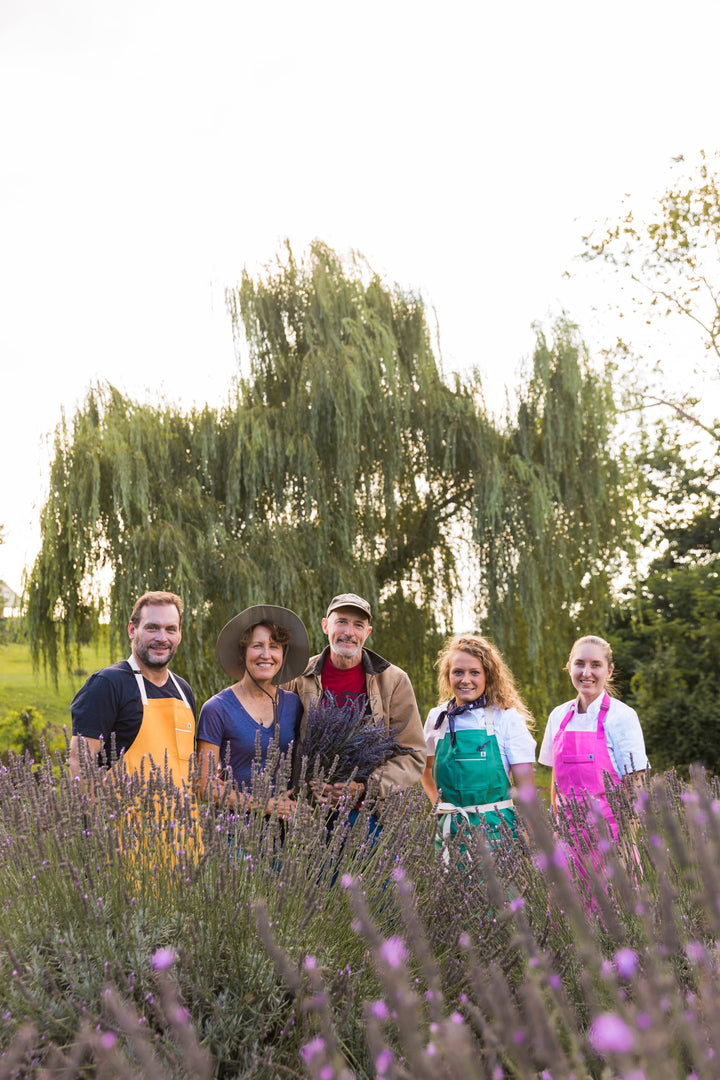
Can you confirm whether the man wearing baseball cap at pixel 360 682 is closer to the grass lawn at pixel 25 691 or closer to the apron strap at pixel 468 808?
the apron strap at pixel 468 808

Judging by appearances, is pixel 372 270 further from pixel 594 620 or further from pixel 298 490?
pixel 594 620

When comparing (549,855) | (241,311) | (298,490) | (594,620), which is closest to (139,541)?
(298,490)

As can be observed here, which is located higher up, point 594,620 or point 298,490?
point 298,490

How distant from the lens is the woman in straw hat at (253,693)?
410cm

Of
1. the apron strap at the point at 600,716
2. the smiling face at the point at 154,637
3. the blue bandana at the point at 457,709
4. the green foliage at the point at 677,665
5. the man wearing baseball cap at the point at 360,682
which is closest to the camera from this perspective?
A: the smiling face at the point at 154,637

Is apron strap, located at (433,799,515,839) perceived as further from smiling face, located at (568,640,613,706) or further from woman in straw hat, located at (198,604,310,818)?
woman in straw hat, located at (198,604,310,818)

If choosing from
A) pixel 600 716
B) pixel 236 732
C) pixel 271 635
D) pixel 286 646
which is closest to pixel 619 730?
pixel 600 716

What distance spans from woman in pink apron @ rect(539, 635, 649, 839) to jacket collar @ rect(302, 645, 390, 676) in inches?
39.3

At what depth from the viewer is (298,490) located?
11570 mm

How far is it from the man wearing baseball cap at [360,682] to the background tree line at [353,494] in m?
6.06

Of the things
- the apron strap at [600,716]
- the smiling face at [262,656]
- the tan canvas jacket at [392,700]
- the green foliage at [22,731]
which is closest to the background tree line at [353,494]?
the green foliage at [22,731]

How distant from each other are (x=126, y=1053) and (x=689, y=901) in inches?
68.3

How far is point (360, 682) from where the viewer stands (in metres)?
4.55

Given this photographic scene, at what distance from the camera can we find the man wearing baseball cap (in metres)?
4.41
